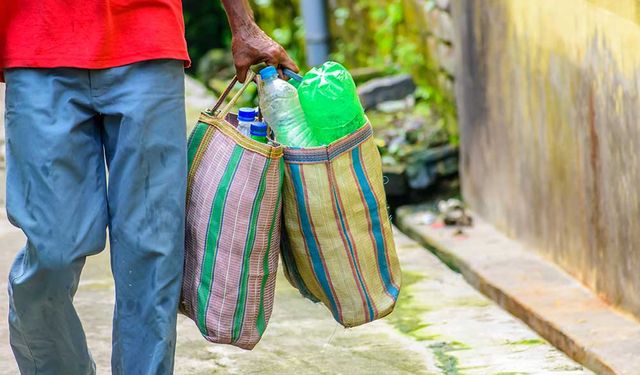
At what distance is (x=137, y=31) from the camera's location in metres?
2.94

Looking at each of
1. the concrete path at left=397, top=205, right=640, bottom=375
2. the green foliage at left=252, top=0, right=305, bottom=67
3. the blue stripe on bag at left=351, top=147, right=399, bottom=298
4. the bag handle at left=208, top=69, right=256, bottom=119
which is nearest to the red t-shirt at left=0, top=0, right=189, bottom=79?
the bag handle at left=208, top=69, right=256, bottom=119

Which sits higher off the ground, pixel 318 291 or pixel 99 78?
pixel 99 78

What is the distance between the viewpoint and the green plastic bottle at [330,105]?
307 centimetres

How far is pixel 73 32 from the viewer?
2908mm

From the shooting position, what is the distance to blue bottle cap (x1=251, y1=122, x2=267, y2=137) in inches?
123

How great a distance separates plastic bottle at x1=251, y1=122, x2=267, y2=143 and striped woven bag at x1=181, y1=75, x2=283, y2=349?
5cm

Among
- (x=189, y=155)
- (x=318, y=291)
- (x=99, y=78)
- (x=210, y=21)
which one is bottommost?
(x=210, y=21)

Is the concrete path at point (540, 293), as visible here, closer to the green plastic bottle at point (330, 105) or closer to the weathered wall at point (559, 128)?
the weathered wall at point (559, 128)

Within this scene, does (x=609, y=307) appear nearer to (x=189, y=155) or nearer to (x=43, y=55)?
(x=189, y=155)

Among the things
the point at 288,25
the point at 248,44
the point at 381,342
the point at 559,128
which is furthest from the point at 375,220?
the point at 288,25

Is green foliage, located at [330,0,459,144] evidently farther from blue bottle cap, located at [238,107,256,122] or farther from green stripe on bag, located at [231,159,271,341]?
green stripe on bag, located at [231,159,271,341]

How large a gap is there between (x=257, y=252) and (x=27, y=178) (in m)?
0.55

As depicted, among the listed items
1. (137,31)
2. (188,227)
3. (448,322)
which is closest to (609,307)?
(448,322)

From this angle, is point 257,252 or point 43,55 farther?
point 257,252
